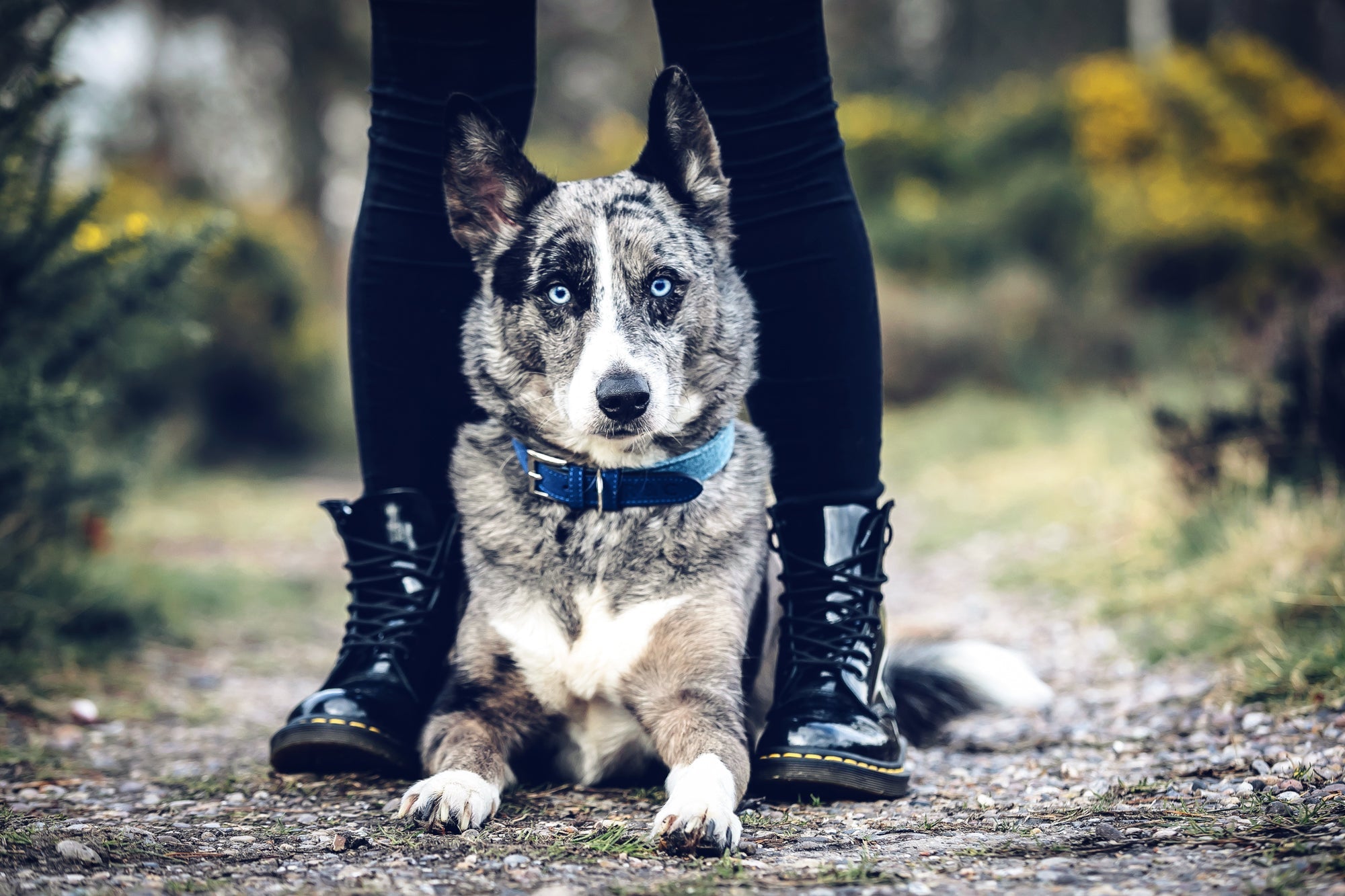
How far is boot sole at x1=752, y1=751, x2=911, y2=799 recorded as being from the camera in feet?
6.63

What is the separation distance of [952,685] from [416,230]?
69.1 inches

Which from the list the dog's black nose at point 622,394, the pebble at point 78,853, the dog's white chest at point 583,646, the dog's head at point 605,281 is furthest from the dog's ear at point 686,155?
the pebble at point 78,853

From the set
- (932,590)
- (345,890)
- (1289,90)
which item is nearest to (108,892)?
(345,890)

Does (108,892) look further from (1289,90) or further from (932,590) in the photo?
(1289,90)

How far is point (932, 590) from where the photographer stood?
4.82m

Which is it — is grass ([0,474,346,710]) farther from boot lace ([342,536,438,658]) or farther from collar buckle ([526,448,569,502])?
collar buckle ([526,448,569,502])

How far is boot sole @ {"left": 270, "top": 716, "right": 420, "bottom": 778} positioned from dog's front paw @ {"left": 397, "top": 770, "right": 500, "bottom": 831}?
219mm

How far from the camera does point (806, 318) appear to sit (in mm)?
2354

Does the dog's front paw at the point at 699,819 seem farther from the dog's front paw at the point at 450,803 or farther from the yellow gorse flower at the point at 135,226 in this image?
the yellow gorse flower at the point at 135,226

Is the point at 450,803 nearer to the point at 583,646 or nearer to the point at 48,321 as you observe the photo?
the point at 583,646

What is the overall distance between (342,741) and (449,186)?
1.18 meters

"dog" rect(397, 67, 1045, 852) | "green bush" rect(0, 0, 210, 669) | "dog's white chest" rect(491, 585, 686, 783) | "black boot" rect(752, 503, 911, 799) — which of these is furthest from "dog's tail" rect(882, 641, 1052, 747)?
"green bush" rect(0, 0, 210, 669)

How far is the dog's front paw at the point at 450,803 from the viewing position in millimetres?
1815

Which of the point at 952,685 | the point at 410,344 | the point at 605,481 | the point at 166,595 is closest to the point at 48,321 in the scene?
the point at 166,595
